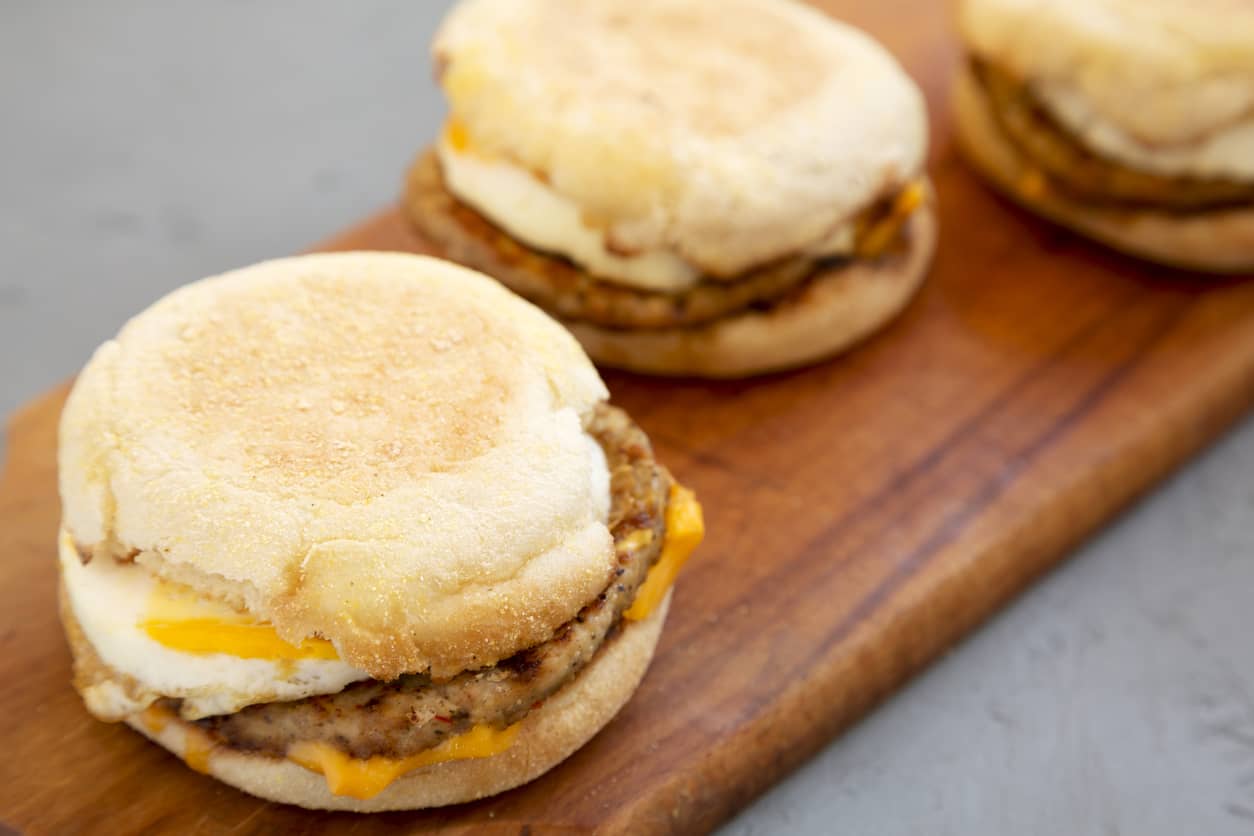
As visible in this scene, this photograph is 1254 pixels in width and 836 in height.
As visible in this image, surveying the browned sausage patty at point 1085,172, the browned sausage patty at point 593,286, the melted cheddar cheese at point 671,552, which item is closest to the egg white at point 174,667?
the melted cheddar cheese at point 671,552

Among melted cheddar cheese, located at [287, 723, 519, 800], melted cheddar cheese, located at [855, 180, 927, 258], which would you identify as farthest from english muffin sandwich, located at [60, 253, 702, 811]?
melted cheddar cheese, located at [855, 180, 927, 258]

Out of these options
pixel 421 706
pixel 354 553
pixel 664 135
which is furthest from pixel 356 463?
pixel 664 135

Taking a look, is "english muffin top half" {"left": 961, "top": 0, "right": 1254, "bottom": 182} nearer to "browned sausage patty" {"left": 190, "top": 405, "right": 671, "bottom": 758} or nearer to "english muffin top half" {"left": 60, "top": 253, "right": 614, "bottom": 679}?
"english muffin top half" {"left": 60, "top": 253, "right": 614, "bottom": 679}

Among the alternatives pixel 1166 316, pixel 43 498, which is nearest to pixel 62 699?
pixel 43 498

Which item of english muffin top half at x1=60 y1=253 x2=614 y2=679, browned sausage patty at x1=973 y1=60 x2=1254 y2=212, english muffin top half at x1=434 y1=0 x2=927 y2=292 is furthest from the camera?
browned sausage patty at x1=973 y1=60 x2=1254 y2=212

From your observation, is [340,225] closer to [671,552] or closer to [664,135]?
[664,135]

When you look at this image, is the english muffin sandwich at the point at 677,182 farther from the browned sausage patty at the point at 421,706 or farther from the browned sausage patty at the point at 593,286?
the browned sausage patty at the point at 421,706

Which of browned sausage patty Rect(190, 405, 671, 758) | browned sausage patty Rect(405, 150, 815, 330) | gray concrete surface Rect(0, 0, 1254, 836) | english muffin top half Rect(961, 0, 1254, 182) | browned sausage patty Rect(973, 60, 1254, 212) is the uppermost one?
english muffin top half Rect(961, 0, 1254, 182)
